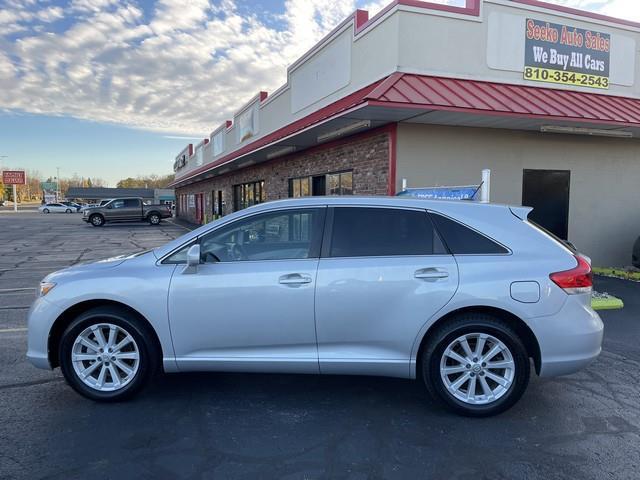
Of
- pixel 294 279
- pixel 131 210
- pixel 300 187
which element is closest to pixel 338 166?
pixel 300 187

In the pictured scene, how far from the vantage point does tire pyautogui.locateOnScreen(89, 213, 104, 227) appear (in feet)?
101

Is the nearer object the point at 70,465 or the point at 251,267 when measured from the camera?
the point at 70,465

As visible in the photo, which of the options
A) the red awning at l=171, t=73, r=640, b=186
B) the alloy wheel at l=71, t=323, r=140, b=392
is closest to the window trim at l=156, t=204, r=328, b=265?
the alloy wheel at l=71, t=323, r=140, b=392

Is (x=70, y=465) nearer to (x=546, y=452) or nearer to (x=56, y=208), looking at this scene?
(x=546, y=452)

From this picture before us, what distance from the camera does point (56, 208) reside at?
2559 inches

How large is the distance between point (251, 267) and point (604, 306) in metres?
6.07

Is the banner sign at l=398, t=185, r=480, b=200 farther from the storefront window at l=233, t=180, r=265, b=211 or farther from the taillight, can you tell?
the storefront window at l=233, t=180, r=265, b=211

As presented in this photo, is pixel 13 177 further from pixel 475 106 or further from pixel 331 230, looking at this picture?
pixel 331 230

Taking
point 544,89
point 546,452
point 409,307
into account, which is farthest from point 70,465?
point 544,89

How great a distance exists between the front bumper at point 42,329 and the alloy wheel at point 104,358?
0.24 meters

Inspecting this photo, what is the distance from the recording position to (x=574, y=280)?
351cm

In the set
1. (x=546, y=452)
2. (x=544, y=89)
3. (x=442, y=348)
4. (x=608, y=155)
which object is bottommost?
(x=546, y=452)

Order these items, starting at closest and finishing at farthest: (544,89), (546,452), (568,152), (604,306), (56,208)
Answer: (546,452) → (604,306) → (544,89) → (568,152) → (56,208)

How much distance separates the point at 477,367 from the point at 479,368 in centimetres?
2
